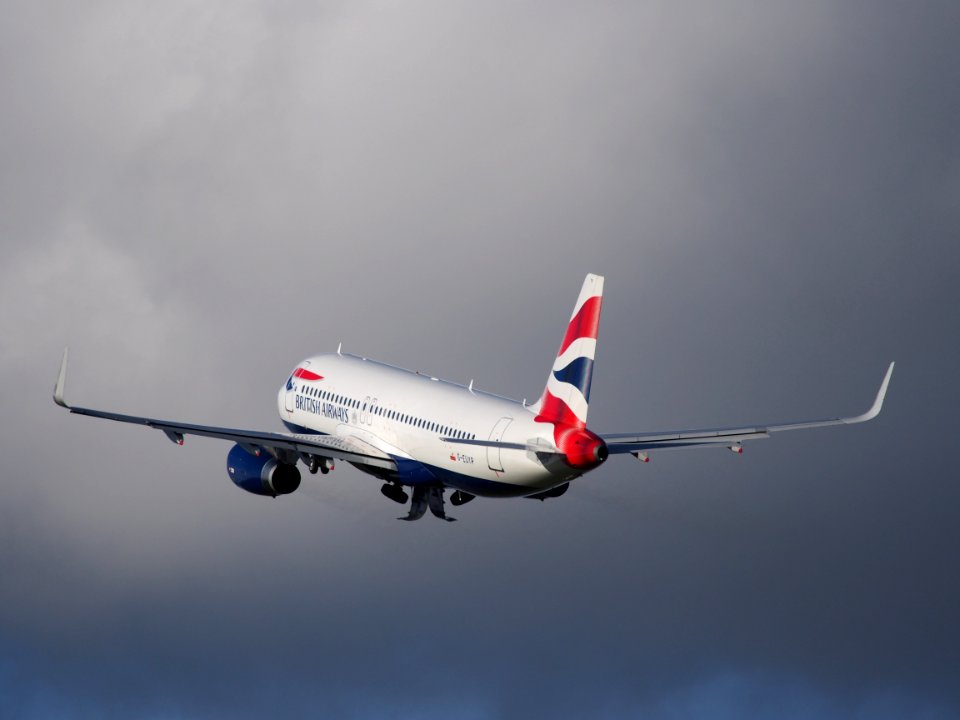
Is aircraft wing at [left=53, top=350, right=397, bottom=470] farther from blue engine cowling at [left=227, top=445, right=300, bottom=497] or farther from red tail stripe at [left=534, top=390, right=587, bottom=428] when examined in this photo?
red tail stripe at [left=534, top=390, right=587, bottom=428]

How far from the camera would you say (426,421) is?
86000mm

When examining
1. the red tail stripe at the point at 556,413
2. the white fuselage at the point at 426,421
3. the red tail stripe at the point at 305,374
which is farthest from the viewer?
the red tail stripe at the point at 305,374

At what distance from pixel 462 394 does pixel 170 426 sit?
12.1 m

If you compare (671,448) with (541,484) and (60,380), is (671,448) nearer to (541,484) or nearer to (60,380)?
(541,484)

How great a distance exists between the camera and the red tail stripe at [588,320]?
78.1 m

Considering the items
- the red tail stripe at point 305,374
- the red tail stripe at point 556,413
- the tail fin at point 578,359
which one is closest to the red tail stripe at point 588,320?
the tail fin at point 578,359

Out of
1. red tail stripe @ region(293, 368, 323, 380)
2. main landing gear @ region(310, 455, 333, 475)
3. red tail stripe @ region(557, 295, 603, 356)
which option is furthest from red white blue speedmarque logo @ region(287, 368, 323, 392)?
red tail stripe @ region(557, 295, 603, 356)

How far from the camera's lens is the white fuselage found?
8056cm

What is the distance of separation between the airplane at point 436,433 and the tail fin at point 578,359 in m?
0.04

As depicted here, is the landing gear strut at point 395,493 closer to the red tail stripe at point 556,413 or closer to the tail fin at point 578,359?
the red tail stripe at point 556,413

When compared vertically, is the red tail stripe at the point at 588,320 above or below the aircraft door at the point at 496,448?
above

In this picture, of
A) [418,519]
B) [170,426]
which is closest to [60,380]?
[170,426]

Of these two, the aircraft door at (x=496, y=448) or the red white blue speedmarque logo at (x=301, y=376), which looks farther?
the red white blue speedmarque logo at (x=301, y=376)

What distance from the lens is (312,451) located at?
86.4 metres
